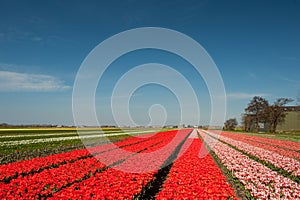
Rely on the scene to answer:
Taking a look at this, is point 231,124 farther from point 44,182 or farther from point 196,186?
point 44,182

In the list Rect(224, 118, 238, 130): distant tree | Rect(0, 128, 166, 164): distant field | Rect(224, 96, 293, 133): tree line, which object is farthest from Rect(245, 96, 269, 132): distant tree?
Rect(0, 128, 166, 164): distant field

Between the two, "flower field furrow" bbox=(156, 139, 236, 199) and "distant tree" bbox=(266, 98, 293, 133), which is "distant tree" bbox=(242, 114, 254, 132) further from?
"flower field furrow" bbox=(156, 139, 236, 199)

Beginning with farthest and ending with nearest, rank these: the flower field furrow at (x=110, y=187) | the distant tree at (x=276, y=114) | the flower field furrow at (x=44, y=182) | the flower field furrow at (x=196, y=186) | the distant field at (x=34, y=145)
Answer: the distant tree at (x=276, y=114) → the distant field at (x=34, y=145) → the flower field furrow at (x=44, y=182) → the flower field furrow at (x=196, y=186) → the flower field furrow at (x=110, y=187)

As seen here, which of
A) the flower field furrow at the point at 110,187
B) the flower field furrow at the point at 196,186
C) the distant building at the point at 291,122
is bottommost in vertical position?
the flower field furrow at the point at 196,186

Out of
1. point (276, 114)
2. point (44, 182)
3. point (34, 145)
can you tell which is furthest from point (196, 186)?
point (276, 114)

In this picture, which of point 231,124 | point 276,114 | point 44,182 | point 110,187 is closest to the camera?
point 110,187

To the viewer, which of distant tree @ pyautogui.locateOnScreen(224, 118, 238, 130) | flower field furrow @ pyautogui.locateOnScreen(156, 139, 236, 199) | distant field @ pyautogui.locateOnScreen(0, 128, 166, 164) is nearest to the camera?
flower field furrow @ pyautogui.locateOnScreen(156, 139, 236, 199)

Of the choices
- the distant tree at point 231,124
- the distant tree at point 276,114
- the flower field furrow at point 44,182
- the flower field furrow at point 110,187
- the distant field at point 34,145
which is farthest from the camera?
the distant tree at point 231,124

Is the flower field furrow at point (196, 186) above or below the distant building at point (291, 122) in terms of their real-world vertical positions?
below

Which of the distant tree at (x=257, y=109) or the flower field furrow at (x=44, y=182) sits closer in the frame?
the flower field furrow at (x=44, y=182)

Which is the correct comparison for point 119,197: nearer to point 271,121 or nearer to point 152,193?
point 152,193

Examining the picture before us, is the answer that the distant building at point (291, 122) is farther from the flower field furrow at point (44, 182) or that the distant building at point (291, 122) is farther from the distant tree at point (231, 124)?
the flower field furrow at point (44, 182)

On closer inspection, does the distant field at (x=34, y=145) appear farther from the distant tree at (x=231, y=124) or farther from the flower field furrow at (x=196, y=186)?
the distant tree at (x=231, y=124)

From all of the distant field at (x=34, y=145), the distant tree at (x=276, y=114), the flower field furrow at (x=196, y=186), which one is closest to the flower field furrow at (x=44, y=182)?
the flower field furrow at (x=196, y=186)
